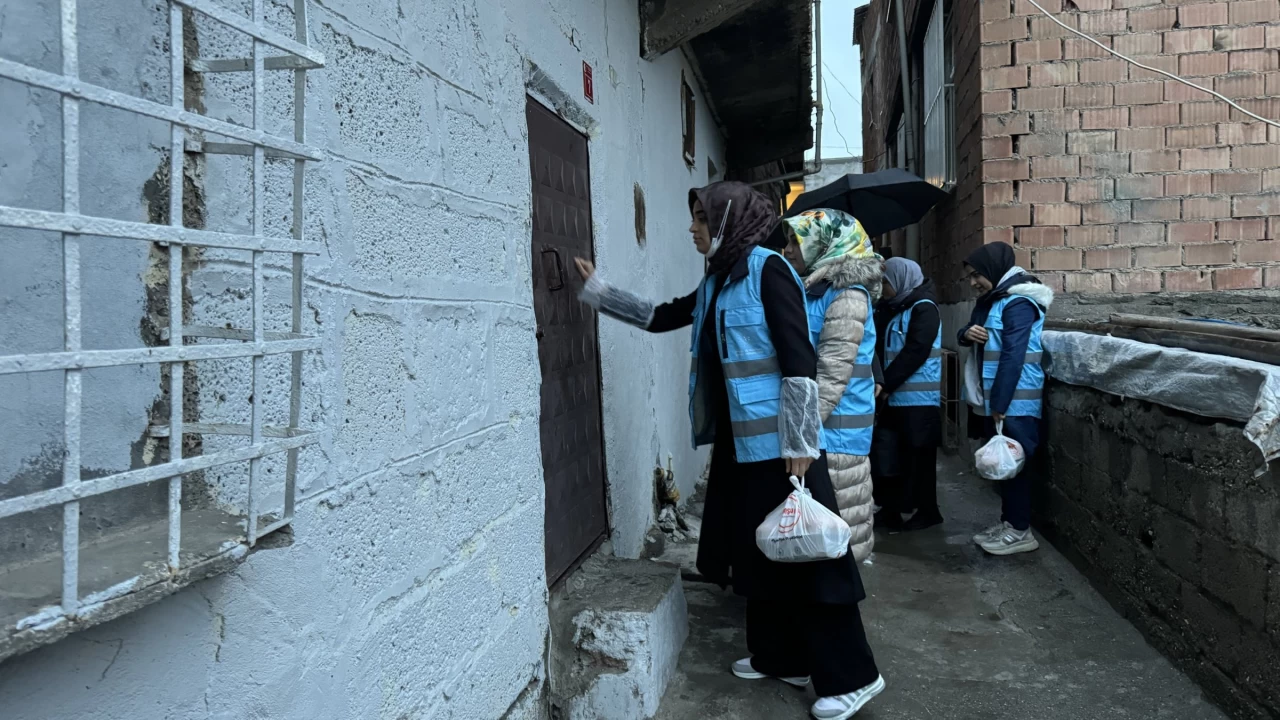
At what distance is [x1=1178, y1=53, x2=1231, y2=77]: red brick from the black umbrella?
165cm

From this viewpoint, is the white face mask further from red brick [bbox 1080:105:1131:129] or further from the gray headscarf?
red brick [bbox 1080:105:1131:129]

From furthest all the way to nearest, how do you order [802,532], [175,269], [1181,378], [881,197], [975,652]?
[881,197]
[975,652]
[1181,378]
[802,532]
[175,269]

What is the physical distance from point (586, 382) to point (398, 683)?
1771 mm

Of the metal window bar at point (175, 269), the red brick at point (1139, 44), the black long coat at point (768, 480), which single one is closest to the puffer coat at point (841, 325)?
the black long coat at point (768, 480)

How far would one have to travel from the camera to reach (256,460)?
1.11 m

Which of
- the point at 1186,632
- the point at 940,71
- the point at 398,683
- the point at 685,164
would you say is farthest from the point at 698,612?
the point at 940,71

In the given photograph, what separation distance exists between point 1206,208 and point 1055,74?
50.9 inches

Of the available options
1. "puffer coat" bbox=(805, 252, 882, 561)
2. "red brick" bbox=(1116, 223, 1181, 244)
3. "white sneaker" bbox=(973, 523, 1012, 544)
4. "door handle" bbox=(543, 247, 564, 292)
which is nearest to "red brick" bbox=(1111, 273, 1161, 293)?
"red brick" bbox=(1116, 223, 1181, 244)

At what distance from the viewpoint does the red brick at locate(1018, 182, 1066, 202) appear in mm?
5504

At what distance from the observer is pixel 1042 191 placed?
5.53 metres

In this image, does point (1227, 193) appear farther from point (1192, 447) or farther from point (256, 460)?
point (256, 460)

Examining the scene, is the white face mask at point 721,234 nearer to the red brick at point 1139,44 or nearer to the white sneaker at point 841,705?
the white sneaker at point 841,705

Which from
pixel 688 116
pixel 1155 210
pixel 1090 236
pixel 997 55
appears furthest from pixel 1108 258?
pixel 688 116

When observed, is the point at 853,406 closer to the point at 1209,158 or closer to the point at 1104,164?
the point at 1104,164
